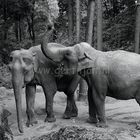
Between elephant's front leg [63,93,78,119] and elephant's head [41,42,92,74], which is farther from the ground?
elephant's head [41,42,92,74]

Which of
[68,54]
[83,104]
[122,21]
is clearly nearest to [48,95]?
[68,54]

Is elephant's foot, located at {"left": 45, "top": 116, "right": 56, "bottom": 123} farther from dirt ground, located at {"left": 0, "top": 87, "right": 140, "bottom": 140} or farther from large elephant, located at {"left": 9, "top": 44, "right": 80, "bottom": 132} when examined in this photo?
dirt ground, located at {"left": 0, "top": 87, "right": 140, "bottom": 140}

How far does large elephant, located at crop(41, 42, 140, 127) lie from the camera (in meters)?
7.18

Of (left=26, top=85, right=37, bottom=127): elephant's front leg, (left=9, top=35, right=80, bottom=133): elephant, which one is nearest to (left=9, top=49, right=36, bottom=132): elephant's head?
(left=9, top=35, right=80, bottom=133): elephant

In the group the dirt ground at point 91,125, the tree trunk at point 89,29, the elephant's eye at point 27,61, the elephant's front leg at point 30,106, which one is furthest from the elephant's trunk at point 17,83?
the tree trunk at point 89,29

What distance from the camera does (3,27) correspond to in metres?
21.0

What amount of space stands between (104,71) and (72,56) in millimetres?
804

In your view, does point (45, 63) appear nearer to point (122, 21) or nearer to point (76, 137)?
point (76, 137)

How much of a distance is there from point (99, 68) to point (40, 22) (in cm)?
1572

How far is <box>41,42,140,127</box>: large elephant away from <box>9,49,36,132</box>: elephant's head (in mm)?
481

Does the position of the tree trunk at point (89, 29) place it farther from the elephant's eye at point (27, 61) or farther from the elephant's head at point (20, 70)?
the elephant's eye at point (27, 61)

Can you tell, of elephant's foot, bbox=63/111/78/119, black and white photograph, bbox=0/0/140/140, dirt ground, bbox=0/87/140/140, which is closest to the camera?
black and white photograph, bbox=0/0/140/140

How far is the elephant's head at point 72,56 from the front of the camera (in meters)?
7.39

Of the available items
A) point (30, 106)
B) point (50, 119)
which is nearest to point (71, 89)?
point (50, 119)
